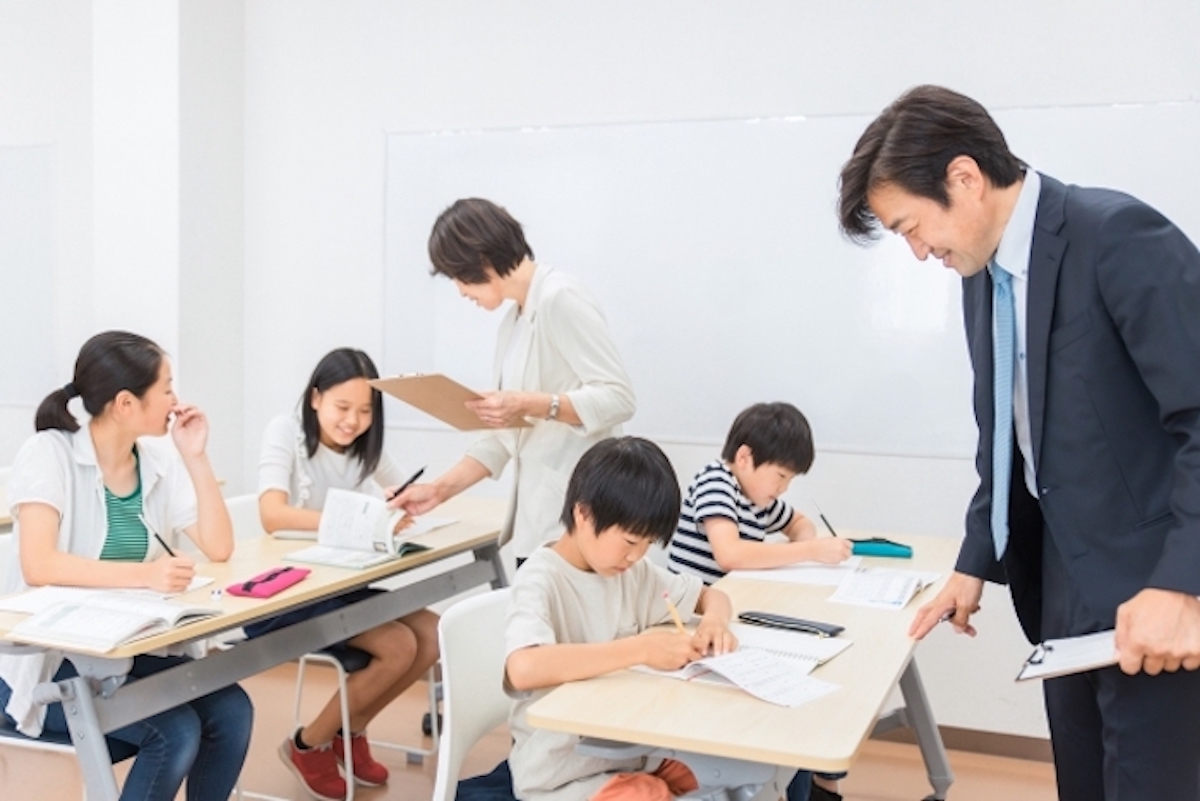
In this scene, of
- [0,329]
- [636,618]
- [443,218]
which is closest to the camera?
[636,618]

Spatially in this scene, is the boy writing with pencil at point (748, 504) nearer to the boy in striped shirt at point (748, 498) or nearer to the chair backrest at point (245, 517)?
the boy in striped shirt at point (748, 498)

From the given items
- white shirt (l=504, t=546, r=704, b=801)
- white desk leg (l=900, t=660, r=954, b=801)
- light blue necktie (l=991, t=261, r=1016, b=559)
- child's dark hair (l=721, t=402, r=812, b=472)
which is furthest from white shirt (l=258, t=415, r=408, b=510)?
light blue necktie (l=991, t=261, r=1016, b=559)

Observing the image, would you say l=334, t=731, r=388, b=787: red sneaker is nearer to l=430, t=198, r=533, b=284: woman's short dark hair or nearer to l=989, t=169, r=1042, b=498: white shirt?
l=430, t=198, r=533, b=284: woman's short dark hair

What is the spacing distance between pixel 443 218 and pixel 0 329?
280 cm

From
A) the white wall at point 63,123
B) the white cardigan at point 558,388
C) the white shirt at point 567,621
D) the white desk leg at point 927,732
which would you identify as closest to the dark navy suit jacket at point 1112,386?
the white shirt at point 567,621

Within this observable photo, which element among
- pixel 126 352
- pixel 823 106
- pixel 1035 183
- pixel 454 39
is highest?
pixel 454 39

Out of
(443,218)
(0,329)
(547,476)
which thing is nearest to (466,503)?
(547,476)

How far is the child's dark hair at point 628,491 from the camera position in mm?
1931

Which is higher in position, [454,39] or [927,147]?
[454,39]

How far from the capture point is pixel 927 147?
4.80ft

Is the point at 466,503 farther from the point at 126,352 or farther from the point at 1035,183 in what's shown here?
the point at 1035,183

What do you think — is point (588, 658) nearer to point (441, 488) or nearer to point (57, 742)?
point (57, 742)

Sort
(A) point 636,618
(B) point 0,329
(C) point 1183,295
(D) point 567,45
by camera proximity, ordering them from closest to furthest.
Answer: (C) point 1183,295 < (A) point 636,618 < (D) point 567,45 < (B) point 0,329

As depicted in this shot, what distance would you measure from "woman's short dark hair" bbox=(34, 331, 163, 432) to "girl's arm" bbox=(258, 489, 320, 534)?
2.01 ft
